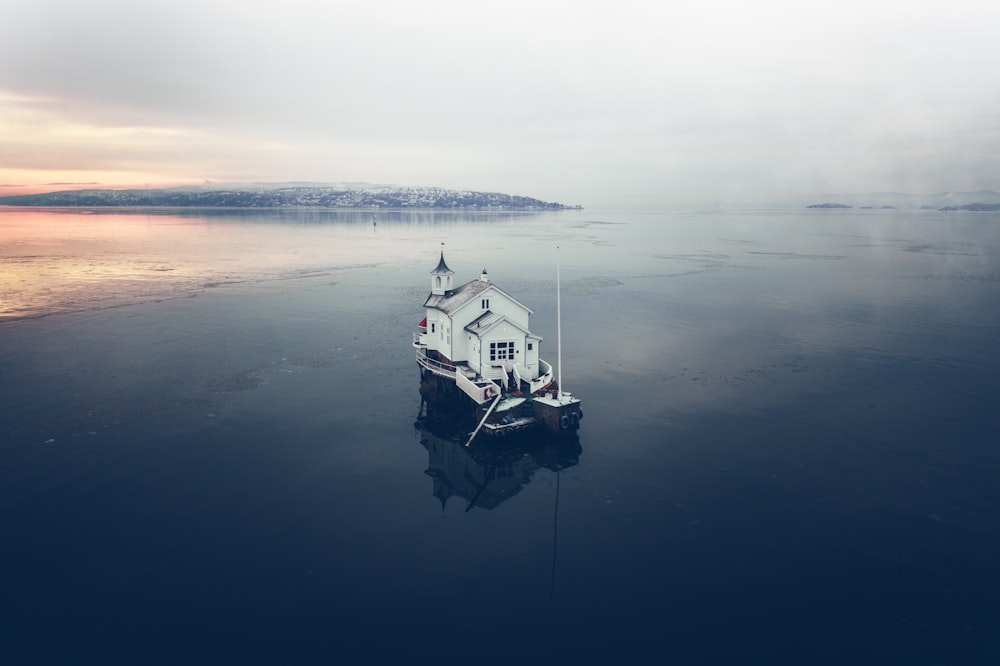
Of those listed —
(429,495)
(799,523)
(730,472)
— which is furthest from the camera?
(730,472)

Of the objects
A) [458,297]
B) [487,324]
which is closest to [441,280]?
[458,297]

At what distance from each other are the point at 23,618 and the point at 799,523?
3457cm

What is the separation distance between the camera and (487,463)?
3900 cm

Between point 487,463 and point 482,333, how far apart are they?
11.0 m

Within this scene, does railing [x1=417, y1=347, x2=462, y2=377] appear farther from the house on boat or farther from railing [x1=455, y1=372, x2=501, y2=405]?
railing [x1=455, y1=372, x2=501, y2=405]

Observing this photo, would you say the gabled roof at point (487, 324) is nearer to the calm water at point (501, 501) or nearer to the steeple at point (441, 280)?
the steeple at point (441, 280)

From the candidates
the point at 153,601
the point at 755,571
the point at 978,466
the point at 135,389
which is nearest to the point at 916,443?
the point at 978,466

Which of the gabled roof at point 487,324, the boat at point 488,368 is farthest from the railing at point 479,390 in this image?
the gabled roof at point 487,324

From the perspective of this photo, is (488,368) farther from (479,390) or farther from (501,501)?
(501,501)

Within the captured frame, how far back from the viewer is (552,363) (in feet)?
191

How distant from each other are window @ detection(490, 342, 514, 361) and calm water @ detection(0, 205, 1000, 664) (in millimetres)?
7511

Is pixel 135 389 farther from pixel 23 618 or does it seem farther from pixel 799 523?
pixel 799 523

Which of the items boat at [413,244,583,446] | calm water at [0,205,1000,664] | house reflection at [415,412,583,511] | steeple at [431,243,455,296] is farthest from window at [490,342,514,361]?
steeple at [431,243,455,296]

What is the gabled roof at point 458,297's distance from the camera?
4875 centimetres
